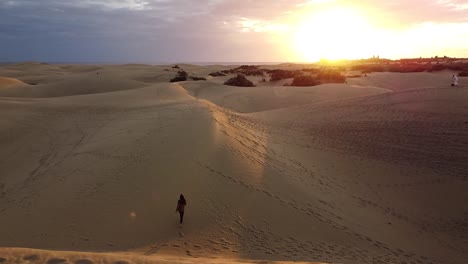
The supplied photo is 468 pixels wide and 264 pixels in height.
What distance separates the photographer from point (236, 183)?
11305mm

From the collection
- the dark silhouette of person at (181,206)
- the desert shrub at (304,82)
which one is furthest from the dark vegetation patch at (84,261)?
the desert shrub at (304,82)

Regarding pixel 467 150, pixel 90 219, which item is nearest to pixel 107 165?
Result: pixel 90 219

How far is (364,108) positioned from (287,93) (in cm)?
1060

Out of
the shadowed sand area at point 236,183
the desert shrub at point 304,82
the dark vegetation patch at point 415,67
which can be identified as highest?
the dark vegetation patch at point 415,67

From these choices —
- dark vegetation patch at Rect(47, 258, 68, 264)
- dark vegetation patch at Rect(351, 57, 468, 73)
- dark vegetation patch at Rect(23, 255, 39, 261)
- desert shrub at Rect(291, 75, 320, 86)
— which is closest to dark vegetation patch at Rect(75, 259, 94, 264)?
dark vegetation patch at Rect(47, 258, 68, 264)

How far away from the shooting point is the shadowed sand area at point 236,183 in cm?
869

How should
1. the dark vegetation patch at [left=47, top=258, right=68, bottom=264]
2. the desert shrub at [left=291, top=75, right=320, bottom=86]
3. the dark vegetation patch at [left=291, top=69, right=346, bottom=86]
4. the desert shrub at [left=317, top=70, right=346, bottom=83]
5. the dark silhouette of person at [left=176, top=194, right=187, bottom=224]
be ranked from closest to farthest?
1. the dark vegetation patch at [left=47, top=258, right=68, bottom=264]
2. the dark silhouette of person at [left=176, top=194, right=187, bottom=224]
3. the desert shrub at [left=291, top=75, right=320, bottom=86]
4. the dark vegetation patch at [left=291, top=69, right=346, bottom=86]
5. the desert shrub at [left=317, top=70, right=346, bottom=83]

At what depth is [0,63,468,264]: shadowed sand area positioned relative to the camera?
28.5 feet

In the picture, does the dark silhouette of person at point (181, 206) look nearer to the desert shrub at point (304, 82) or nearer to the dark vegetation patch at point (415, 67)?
the desert shrub at point (304, 82)

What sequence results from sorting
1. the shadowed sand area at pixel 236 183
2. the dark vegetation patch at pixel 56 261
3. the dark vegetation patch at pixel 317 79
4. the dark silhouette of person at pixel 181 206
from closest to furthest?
the dark vegetation patch at pixel 56 261
the shadowed sand area at pixel 236 183
the dark silhouette of person at pixel 181 206
the dark vegetation patch at pixel 317 79

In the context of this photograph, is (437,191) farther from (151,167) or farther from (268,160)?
(151,167)

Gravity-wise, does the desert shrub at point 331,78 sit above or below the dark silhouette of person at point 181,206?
above

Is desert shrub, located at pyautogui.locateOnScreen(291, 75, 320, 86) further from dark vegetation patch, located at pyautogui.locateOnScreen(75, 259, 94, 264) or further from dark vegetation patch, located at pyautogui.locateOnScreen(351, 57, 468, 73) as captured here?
dark vegetation patch, located at pyautogui.locateOnScreen(75, 259, 94, 264)

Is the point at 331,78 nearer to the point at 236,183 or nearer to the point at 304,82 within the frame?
the point at 304,82
